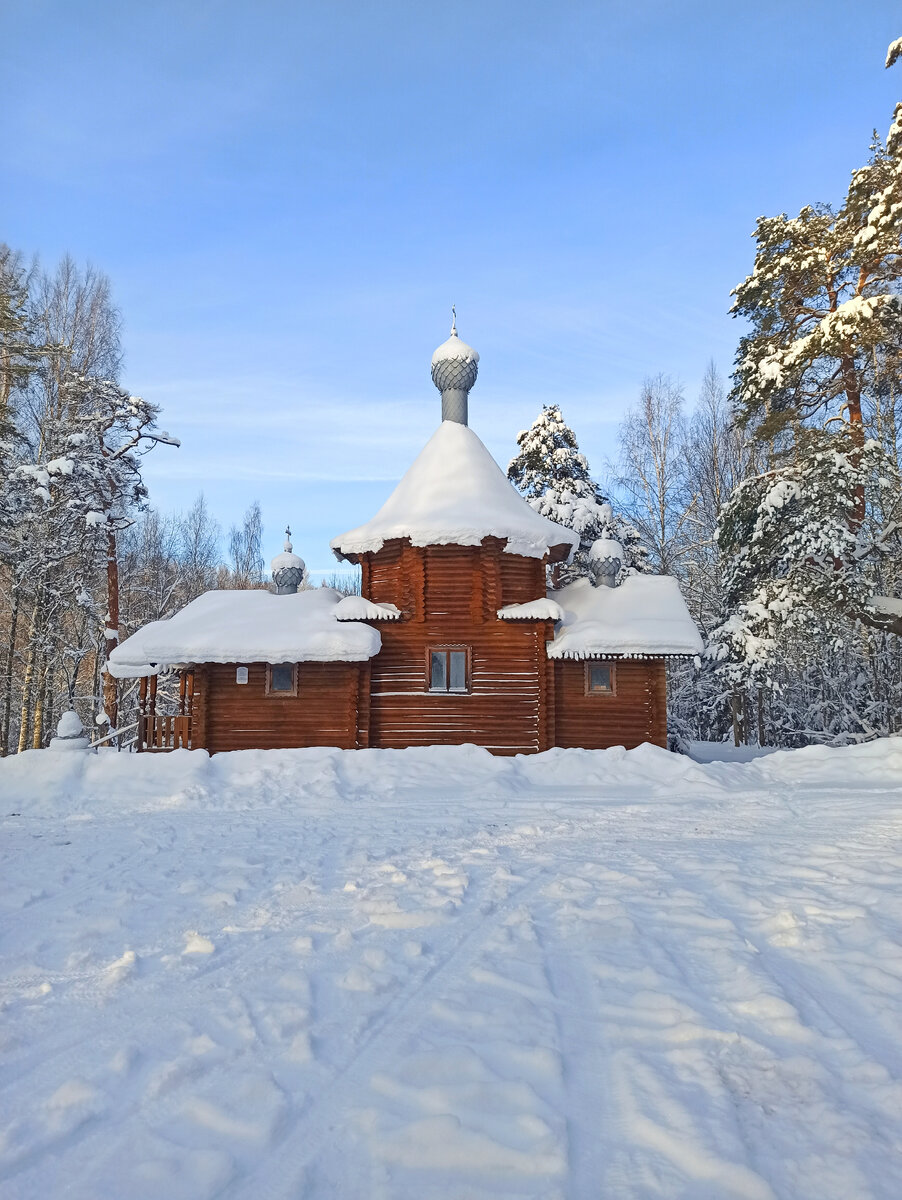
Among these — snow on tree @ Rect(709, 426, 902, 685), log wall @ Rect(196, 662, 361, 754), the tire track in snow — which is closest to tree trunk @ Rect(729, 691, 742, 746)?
snow on tree @ Rect(709, 426, 902, 685)

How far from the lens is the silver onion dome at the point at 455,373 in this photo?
20969 mm

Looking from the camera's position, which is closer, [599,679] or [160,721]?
[599,679]

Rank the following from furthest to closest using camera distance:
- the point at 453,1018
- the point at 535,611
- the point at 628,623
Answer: the point at 628,623, the point at 535,611, the point at 453,1018

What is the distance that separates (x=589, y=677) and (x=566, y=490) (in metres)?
8.36

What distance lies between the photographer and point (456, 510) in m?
17.5

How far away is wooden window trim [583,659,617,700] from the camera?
1739 centimetres

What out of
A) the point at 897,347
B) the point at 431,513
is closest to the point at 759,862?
the point at 431,513


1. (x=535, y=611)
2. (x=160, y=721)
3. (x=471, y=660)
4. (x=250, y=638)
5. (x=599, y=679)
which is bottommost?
(x=160, y=721)

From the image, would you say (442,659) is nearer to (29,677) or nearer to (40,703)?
(29,677)

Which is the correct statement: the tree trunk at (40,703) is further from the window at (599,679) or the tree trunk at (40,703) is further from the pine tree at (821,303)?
the pine tree at (821,303)

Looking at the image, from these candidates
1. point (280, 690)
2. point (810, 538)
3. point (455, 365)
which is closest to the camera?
point (810, 538)

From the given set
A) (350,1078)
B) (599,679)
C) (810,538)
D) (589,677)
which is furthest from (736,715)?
(350,1078)

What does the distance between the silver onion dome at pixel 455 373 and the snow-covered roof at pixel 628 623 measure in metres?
6.30

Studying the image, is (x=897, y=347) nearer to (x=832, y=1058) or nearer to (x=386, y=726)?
(x=386, y=726)
